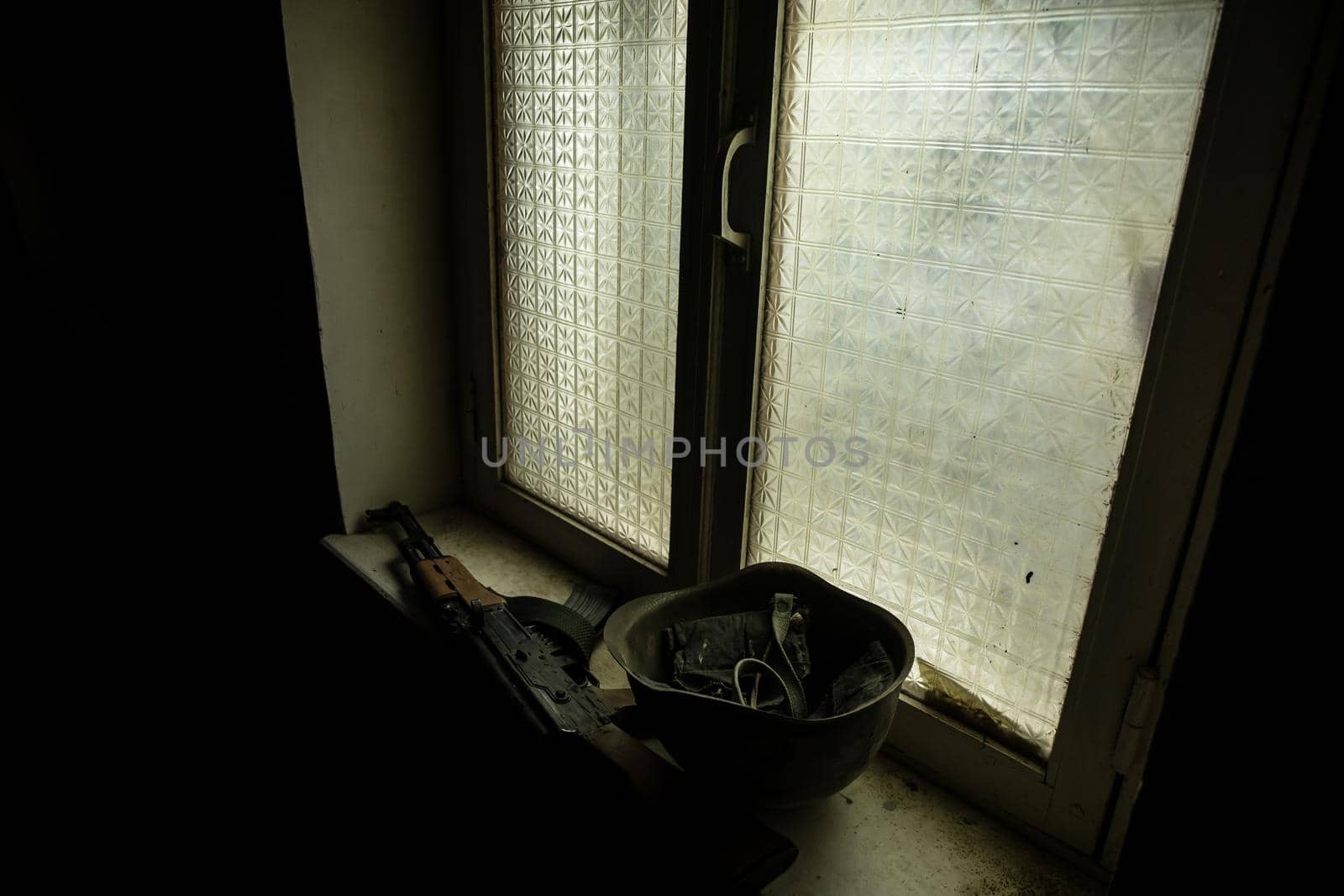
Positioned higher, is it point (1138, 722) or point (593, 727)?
point (1138, 722)

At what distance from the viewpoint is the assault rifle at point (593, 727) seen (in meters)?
0.85

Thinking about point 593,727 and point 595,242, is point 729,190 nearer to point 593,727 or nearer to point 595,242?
point 595,242

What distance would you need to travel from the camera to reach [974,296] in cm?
84

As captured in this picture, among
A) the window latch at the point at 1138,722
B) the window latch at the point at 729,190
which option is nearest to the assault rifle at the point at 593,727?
the window latch at the point at 1138,722

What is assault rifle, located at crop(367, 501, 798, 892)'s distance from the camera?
2.78 feet

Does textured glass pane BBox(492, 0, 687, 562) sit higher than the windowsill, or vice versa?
textured glass pane BBox(492, 0, 687, 562)

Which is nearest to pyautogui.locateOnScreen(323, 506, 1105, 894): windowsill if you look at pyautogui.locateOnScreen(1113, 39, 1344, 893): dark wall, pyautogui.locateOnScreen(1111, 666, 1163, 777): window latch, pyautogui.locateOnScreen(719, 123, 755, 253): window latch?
pyautogui.locateOnScreen(1111, 666, 1163, 777): window latch

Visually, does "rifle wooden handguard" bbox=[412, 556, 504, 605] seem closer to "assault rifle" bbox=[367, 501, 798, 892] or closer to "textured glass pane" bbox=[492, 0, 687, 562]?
"assault rifle" bbox=[367, 501, 798, 892]

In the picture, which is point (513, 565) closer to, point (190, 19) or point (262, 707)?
point (262, 707)

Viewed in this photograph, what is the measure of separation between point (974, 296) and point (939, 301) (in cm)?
4

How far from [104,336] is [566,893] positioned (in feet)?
6.54

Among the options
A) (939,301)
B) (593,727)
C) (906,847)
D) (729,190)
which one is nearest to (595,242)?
(729,190)

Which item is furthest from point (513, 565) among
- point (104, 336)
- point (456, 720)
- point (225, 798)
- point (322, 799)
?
point (104, 336)

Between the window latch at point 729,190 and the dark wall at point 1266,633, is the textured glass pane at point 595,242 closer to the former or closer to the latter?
the window latch at point 729,190
